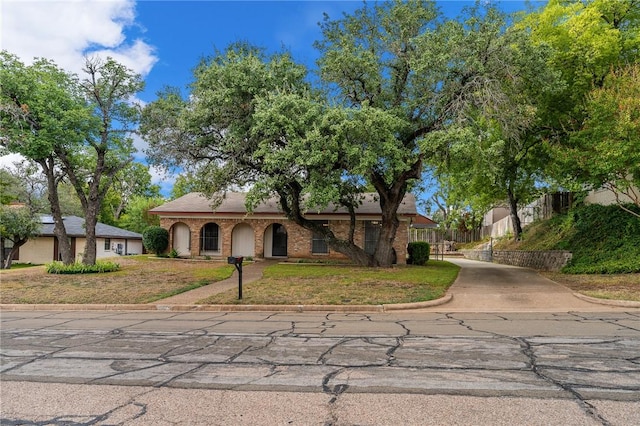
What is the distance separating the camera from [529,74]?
1814 centimetres

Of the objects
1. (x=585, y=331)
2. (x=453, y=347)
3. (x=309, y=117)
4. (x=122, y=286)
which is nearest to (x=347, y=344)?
(x=453, y=347)

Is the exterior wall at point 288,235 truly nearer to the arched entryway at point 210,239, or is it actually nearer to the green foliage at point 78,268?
the arched entryway at point 210,239

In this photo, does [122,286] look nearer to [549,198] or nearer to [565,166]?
[565,166]

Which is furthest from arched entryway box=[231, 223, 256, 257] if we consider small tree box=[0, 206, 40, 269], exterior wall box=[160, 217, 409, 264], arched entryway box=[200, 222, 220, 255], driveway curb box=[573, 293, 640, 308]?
driveway curb box=[573, 293, 640, 308]

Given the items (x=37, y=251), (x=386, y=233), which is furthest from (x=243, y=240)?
(x=37, y=251)

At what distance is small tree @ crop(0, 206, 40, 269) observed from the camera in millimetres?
30219

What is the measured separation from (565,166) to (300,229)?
13877mm

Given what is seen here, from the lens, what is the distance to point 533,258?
82.8 ft

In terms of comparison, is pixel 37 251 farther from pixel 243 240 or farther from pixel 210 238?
pixel 243 240

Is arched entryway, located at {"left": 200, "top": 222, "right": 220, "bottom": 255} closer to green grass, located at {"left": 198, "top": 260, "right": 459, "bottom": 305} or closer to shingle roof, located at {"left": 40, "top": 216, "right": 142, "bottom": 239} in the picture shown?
green grass, located at {"left": 198, "top": 260, "right": 459, "bottom": 305}

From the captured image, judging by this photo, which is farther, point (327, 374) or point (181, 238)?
point (181, 238)

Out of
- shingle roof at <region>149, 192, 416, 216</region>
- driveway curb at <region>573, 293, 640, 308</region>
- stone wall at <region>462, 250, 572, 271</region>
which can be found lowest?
driveway curb at <region>573, 293, 640, 308</region>

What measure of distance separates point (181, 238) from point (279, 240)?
6.15 m

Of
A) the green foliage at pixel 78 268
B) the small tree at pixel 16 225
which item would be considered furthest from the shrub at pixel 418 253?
the small tree at pixel 16 225
